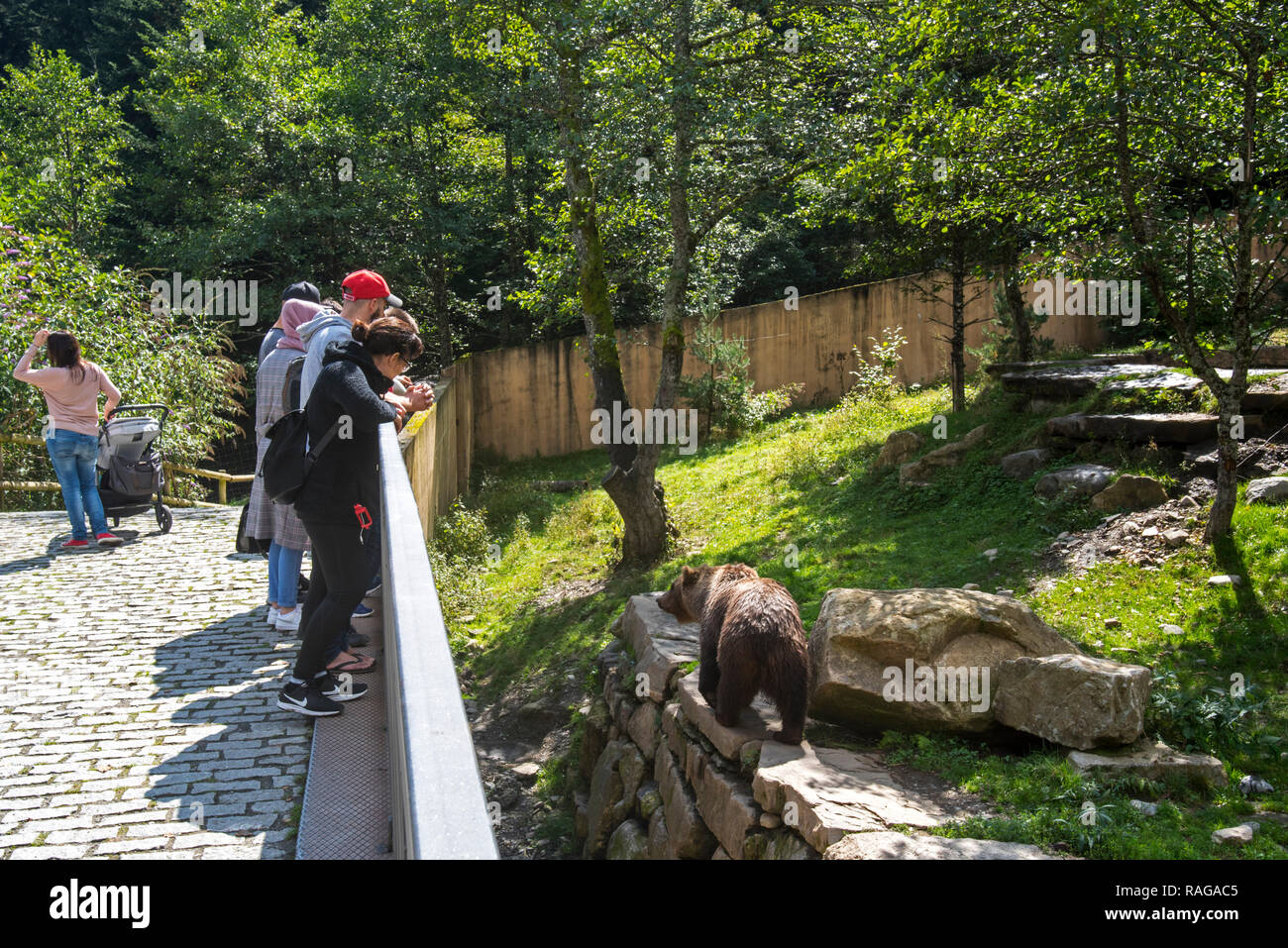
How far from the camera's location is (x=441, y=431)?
13.2m

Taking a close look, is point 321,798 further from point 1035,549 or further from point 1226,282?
point 1226,282

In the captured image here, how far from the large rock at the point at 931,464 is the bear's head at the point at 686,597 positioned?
182 inches

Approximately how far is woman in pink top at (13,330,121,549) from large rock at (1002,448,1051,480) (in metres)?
9.00

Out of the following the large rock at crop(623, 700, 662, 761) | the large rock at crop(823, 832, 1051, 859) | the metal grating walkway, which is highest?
the metal grating walkway

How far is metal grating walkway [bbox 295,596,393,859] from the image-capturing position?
3.52 metres

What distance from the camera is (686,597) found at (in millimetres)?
7844

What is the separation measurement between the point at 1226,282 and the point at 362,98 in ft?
57.9

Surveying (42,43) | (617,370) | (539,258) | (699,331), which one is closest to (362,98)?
(699,331)

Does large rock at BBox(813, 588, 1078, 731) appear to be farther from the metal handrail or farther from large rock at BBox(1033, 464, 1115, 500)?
the metal handrail

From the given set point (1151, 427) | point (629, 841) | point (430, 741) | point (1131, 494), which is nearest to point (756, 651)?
point (629, 841)

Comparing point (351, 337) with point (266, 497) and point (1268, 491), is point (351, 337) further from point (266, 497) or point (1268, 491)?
point (1268, 491)

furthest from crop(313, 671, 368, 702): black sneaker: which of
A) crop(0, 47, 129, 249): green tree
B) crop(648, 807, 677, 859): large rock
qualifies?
crop(0, 47, 129, 249): green tree

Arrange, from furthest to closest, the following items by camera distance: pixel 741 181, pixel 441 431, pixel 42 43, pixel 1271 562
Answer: pixel 42 43, pixel 441 431, pixel 741 181, pixel 1271 562

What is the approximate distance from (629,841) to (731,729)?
1.64 meters
